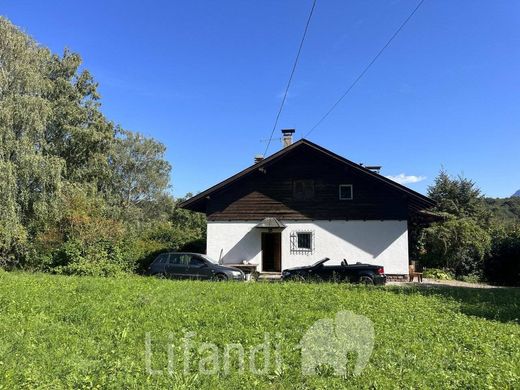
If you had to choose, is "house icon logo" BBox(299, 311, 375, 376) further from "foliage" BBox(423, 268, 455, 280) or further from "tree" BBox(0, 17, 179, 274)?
"foliage" BBox(423, 268, 455, 280)

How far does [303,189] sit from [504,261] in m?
13.6

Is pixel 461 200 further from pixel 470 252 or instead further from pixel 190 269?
pixel 190 269

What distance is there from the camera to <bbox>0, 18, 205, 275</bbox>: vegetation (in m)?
17.5

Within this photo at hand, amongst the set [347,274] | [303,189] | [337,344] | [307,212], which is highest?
[303,189]

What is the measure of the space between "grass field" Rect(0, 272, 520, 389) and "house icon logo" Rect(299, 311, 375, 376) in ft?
0.42

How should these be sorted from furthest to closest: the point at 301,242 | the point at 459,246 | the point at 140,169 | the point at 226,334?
the point at 140,169, the point at 459,246, the point at 301,242, the point at 226,334

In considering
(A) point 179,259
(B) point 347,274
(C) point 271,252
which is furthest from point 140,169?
(B) point 347,274

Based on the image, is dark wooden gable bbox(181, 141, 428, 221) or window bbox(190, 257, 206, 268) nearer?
window bbox(190, 257, 206, 268)

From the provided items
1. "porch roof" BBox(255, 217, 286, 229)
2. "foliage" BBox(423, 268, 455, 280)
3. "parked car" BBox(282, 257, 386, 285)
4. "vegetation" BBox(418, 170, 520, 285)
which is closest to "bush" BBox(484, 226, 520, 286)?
Answer: "vegetation" BBox(418, 170, 520, 285)

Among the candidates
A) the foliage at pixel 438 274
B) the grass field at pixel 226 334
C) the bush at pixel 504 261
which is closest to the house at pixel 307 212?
the foliage at pixel 438 274

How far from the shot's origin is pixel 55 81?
102 ft

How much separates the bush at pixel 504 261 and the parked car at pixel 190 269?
17117mm

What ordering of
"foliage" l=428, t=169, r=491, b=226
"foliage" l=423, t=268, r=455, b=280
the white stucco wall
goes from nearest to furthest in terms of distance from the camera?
the white stucco wall < "foliage" l=423, t=268, r=455, b=280 < "foliage" l=428, t=169, r=491, b=226

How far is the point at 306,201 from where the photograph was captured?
2142 cm
